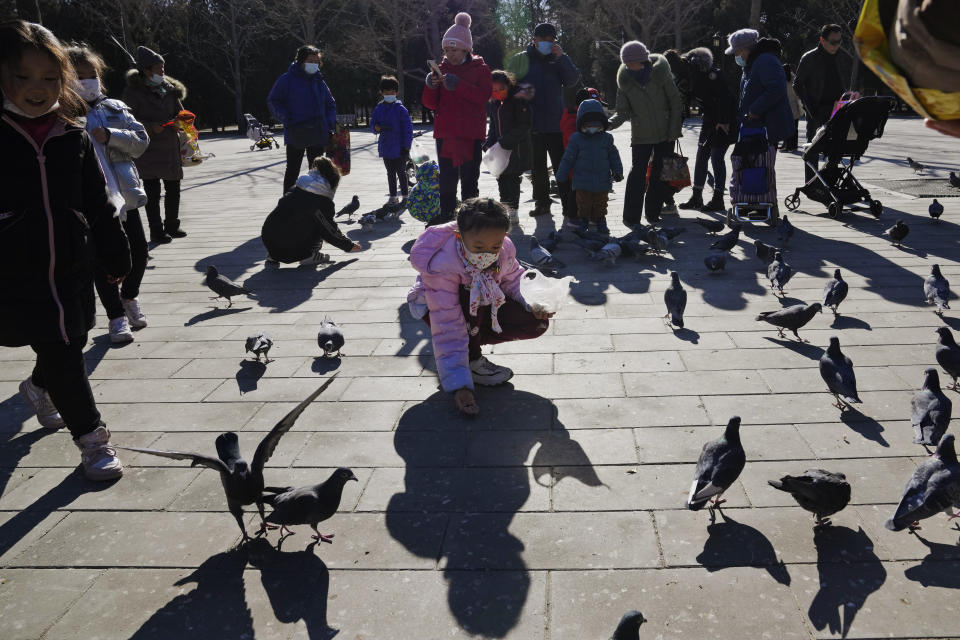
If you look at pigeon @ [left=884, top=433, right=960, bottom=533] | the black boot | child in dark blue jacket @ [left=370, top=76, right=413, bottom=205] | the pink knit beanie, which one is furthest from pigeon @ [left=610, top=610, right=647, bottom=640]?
child in dark blue jacket @ [left=370, top=76, right=413, bottom=205]

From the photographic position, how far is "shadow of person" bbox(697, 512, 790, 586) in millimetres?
2750

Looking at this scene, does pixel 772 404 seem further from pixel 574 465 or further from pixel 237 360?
pixel 237 360

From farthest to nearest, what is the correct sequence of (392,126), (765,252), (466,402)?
(392,126) → (765,252) → (466,402)

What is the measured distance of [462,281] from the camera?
4.22 metres

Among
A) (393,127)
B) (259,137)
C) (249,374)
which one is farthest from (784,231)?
(259,137)

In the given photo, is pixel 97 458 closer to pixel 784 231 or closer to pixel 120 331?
pixel 120 331

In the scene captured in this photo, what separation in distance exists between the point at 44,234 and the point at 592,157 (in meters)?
6.53

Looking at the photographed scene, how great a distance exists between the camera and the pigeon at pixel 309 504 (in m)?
2.91

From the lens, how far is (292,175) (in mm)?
10109

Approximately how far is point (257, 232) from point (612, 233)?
479 centimetres

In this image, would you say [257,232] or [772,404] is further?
[257,232]

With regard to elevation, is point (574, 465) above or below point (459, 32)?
below

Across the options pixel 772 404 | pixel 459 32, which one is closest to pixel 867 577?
pixel 772 404

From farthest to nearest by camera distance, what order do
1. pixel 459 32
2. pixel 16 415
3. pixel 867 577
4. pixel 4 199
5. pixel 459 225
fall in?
pixel 459 32, pixel 16 415, pixel 459 225, pixel 4 199, pixel 867 577
